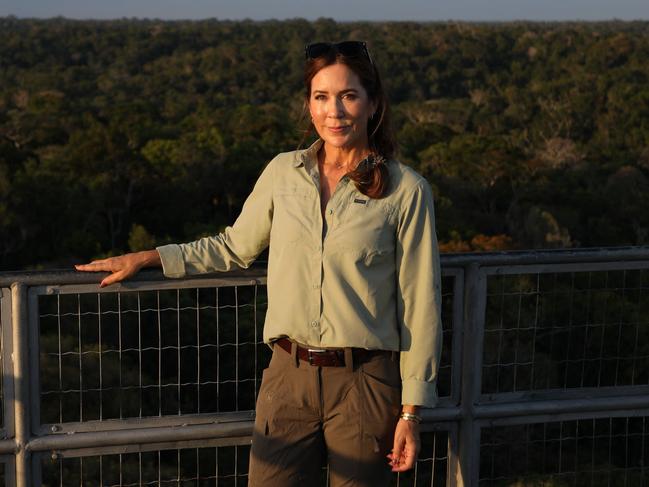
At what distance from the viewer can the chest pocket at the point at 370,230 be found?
8.91 ft

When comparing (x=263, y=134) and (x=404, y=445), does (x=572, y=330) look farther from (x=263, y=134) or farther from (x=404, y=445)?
(x=263, y=134)

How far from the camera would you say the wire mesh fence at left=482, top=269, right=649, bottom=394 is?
3.68 m

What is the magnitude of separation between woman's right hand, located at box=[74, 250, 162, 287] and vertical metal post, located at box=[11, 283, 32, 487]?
9.5 inches

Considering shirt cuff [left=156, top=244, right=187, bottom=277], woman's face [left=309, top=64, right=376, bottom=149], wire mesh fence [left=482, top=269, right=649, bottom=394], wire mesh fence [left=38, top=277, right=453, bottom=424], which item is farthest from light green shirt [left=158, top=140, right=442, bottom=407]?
wire mesh fence [left=38, top=277, right=453, bottom=424]

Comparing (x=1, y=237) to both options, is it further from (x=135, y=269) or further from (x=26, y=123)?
(x=135, y=269)

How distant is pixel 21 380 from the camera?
10.6 feet

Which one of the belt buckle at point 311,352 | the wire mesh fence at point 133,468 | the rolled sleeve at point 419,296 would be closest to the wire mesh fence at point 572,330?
the rolled sleeve at point 419,296

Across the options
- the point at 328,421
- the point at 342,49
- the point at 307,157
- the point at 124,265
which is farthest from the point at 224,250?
the point at 342,49

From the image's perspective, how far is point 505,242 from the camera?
1144 inches

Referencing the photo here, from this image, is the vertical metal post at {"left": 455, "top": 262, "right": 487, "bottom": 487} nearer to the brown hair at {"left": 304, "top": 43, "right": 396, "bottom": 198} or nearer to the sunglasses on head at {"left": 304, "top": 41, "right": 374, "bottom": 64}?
the brown hair at {"left": 304, "top": 43, "right": 396, "bottom": 198}

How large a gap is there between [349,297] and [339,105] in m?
0.54

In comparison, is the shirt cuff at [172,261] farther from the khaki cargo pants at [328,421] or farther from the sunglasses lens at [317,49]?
the sunglasses lens at [317,49]

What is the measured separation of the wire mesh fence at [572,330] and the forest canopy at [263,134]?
1.12 metres

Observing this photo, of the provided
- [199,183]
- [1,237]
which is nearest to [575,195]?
[199,183]
